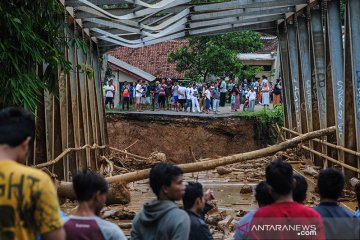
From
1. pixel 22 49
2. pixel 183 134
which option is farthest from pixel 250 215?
pixel 183 134

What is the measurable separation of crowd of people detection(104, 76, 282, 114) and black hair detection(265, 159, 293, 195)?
23888mm

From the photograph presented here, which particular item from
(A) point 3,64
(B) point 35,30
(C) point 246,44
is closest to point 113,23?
(B) point 35,30

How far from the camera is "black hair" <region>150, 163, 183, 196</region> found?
474 centimetres

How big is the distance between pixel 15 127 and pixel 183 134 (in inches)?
922

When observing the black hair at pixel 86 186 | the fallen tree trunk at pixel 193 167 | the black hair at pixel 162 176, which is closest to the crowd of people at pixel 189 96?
the fallen tree trunk at pixel 193 167

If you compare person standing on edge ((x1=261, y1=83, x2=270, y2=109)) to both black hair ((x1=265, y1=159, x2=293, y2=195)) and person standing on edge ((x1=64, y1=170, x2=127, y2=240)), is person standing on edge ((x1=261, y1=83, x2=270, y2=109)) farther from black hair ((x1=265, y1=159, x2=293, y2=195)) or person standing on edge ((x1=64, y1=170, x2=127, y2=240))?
person standing on edge ((x1=64, y1=170, x2=127, y2=240))

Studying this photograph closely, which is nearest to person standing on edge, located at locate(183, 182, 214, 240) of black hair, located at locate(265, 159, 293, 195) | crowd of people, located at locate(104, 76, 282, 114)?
black hair, located at locate(265, 159, 293, 195)

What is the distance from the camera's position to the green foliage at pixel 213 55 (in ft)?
100.0

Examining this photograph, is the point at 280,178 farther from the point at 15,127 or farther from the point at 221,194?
the point at 221,194

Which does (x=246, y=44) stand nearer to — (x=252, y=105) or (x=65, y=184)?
(x=252, y=105)

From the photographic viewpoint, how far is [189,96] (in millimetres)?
28781

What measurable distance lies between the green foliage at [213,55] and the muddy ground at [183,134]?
4.34 metres

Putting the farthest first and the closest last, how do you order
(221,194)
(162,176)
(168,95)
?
(168,95), (221,194), (162,176)

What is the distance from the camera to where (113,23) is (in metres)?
17.3
